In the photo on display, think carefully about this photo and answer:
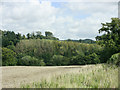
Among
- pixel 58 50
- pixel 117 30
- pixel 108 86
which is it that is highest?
pixel 117 30

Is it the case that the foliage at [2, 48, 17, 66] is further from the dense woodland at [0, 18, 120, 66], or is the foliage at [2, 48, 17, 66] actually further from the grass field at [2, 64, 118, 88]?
the grass field at [2, 64, 118, 88]

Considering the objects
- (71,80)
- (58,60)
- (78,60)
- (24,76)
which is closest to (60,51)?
(58,60)

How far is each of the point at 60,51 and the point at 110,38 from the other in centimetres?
405

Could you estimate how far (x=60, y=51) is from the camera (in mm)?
13367

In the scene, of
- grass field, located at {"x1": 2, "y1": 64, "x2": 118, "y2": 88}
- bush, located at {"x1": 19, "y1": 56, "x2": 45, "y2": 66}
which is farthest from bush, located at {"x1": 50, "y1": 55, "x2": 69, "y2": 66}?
grass field, located at {"x1": 2, "y1": 64, "x2": 118, "y2": 88}

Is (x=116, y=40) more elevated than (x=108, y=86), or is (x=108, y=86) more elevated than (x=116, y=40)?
(x=116, y=40)

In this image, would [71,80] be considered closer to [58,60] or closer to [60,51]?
[58,60]

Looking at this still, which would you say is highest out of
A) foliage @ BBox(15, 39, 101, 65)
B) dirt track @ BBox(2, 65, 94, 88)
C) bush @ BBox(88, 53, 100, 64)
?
foliage @ BBox(15, 39, 101, 65)

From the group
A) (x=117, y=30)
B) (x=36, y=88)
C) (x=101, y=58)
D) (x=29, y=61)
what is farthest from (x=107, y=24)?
(x=36, y=88)

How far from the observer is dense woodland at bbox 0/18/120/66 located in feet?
38.9

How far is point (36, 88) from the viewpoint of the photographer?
4098mm

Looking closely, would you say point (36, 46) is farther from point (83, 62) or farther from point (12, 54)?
point (83, 62)

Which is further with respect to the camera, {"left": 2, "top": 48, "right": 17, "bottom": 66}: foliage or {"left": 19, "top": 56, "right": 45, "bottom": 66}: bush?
{"left": 19, "top": 56, "right": 45, "bottom": 66}: bush

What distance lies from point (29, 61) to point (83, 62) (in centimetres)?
408
